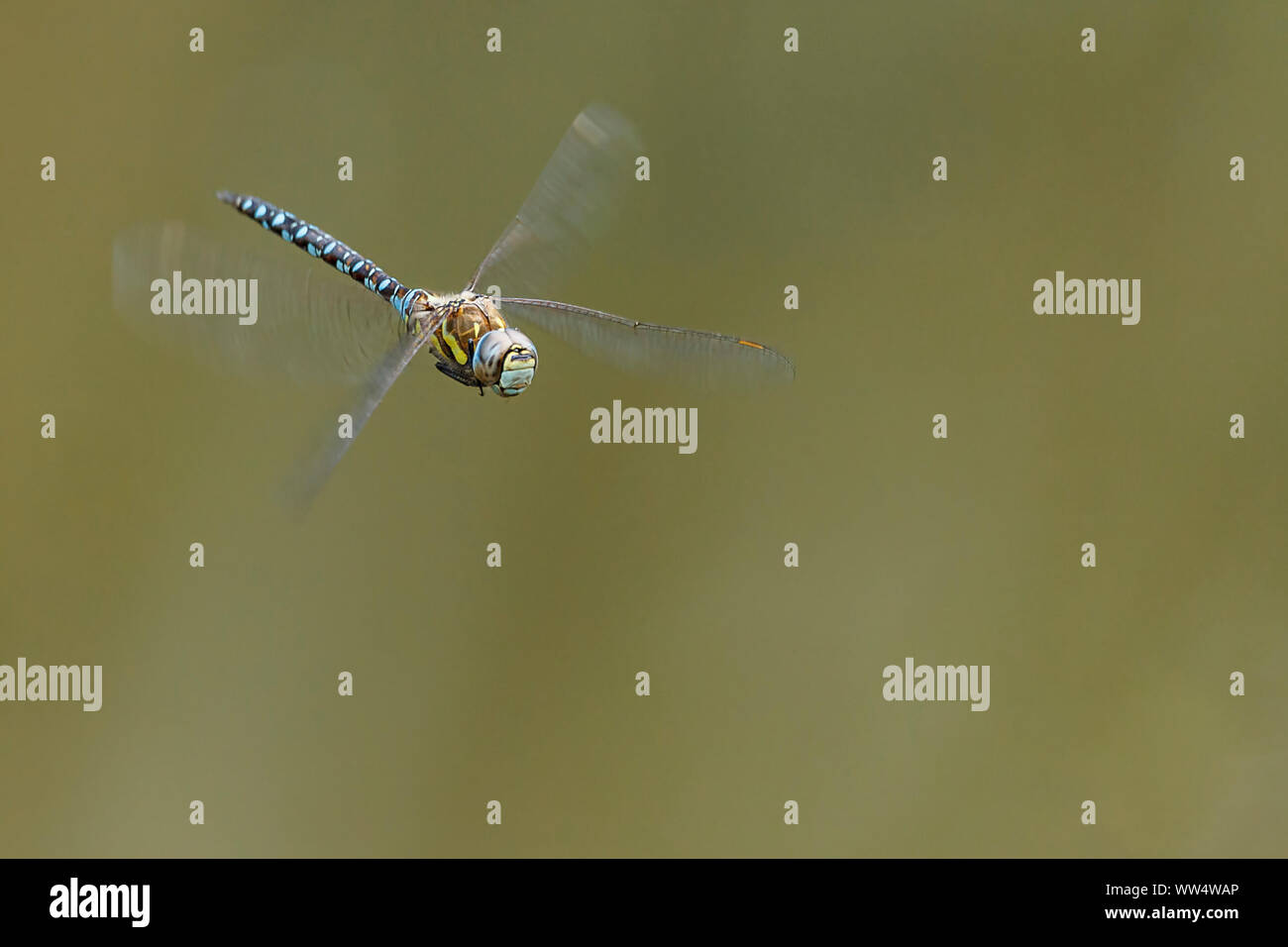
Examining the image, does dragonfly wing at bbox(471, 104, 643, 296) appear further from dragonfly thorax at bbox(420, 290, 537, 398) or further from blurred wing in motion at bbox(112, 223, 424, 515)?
blurred wing in motion at bbox(112, 223, 424, 515)

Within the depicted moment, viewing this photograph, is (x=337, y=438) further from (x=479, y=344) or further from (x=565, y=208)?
(x=565, y=208)

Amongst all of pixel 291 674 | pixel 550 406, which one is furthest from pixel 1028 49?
pixel 291 674
